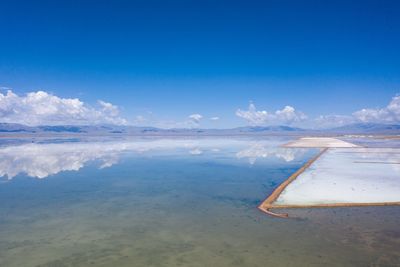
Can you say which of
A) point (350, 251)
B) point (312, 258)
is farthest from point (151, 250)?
point (350, 251)

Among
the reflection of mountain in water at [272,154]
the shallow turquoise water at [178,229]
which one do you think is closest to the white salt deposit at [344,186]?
the shallow turquoise water at [178,229]

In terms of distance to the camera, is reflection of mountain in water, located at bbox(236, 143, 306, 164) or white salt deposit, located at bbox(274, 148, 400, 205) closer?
white salt deposit, located at bbox(274, 148, 400, 205)

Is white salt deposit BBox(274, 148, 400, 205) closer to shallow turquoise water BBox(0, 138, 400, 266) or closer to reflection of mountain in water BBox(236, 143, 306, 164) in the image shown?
shallow turquoise water BBox(0, 138, 400, 266)

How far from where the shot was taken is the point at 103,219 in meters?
10.1

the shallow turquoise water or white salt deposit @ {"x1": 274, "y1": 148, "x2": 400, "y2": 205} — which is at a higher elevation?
white salt deposit @ {"x1": 274, "y1": 148, "x2": 400, "y2": 205}

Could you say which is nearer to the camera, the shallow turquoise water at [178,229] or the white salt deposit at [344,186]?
the shallow turquoise water at [178,229]

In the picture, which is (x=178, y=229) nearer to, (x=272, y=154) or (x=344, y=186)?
(x=344, y=186)

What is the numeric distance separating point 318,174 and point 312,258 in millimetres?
11074

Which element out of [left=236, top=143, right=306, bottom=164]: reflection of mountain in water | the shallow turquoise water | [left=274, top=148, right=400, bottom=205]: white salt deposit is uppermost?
[left=236, top=143, right=306, bottom=164]: reflection of mountain in water

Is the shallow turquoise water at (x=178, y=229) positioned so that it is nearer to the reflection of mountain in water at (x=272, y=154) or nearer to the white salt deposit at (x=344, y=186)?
the white salt deposit at (x=344, y=186)

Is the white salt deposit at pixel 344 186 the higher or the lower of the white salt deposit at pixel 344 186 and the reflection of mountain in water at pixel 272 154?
the lower

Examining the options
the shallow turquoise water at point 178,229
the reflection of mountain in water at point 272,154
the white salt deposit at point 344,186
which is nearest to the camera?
the shallow turquoise water at point 178,229

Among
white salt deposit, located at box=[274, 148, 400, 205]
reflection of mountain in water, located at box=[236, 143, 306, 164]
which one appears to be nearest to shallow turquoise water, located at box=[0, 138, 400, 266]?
white salt deposit, located at box=[274, 148, 400, 205]

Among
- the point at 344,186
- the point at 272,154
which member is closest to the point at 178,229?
the point at 344,186
